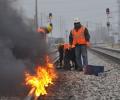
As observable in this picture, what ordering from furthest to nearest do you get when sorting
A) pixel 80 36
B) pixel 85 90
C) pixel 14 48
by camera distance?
pixel 80 36 → pixel 85 90 → pixel 14 48

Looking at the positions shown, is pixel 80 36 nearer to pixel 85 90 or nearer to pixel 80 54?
pixel 80 54

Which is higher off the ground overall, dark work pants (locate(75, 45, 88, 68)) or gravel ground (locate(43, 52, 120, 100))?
dark work pants (locate(75, 45, 88, 68))

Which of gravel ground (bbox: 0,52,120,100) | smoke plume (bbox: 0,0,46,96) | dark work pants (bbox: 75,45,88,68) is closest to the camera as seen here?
smoke plume (bbox: 0,0,46,96)

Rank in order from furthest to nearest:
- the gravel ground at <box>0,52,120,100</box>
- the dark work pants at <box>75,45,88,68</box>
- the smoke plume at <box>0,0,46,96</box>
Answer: the dark work pants at <box>75,45,88,68</box>, the gravel ground at <box>0,52,120,100</box>, the smoke plume at <box>0,0,46,96</box>

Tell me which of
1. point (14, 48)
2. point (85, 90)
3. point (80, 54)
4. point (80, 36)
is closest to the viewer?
point (14, 48)

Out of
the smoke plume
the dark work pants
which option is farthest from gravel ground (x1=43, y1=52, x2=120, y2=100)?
the dark work pants

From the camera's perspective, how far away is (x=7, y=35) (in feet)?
41.3

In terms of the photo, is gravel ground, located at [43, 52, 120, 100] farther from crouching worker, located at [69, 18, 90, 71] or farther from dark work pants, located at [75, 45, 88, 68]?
crouching worker, located at [69, 18, 90, 71]

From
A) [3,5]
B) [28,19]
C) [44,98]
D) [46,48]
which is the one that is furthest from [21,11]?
[44,98]

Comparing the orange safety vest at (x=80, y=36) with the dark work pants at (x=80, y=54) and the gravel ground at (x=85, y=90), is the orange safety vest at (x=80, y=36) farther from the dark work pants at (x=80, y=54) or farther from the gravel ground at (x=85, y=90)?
the gravel ground at (x=85, y=90)

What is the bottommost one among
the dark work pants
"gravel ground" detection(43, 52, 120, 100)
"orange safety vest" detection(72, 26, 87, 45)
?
"gravel ground" detection(43, 52, 120, 100)

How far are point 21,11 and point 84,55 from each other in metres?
7.36

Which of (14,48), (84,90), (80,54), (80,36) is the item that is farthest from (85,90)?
(80,54)

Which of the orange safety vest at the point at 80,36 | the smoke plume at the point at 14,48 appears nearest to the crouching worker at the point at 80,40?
the orange safety vest at the point at 80,36
